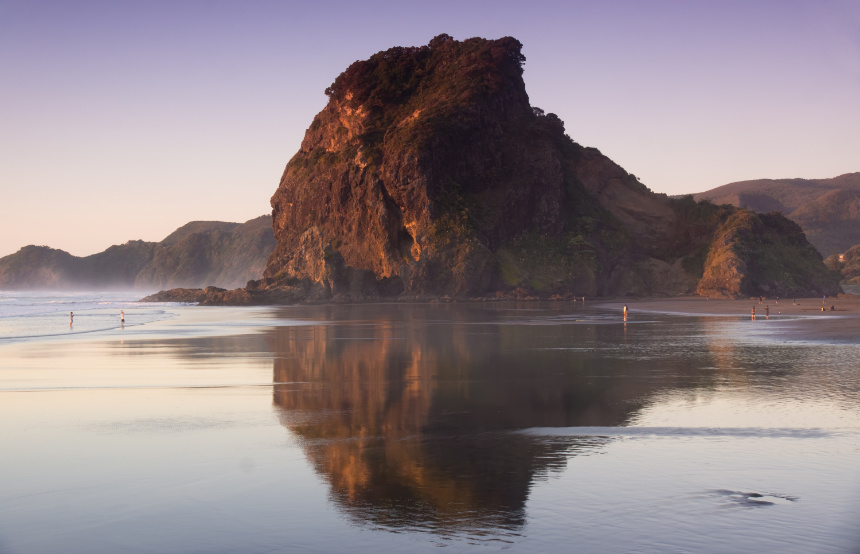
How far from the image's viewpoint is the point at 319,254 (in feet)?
396

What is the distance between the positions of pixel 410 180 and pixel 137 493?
109 metres

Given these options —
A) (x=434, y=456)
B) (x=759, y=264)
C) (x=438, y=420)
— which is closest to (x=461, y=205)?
(x=759, y=264)

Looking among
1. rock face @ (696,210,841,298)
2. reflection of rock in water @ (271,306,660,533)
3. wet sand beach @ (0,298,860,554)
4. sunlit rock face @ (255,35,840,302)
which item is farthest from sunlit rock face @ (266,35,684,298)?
wet sand beach @ (0,298,860,554)

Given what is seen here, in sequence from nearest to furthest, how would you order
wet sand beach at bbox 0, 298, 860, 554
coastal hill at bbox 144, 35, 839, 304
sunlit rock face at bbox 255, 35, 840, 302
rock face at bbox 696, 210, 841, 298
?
wet sand beach at bbox 0, 298, 860, 554 → rock face at bbox 696, 210, 841, 298 → coastal hill at bbox 144, 35, 839, 304 → sunlit rock face at bbox 255, 35, 840, 302

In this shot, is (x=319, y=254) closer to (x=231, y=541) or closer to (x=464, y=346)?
(x=464, y=346)

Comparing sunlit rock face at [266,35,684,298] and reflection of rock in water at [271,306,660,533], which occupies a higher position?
sunlit rock face at [266,35,684,298]

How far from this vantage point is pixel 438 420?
14.3m

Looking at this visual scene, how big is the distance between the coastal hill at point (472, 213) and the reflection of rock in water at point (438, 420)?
8379 cm

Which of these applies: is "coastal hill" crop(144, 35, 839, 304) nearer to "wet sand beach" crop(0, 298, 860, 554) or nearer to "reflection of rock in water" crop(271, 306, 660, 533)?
"reflection of rock in water" crop(271, 306, 660, 533)

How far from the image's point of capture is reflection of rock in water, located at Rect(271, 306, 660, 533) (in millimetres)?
8883

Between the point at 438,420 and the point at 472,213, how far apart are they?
10642 cm

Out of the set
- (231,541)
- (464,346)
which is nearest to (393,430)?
→ (231,541)

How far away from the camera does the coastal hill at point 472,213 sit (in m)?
113

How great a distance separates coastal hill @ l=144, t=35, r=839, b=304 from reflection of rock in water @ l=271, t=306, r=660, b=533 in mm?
83787
